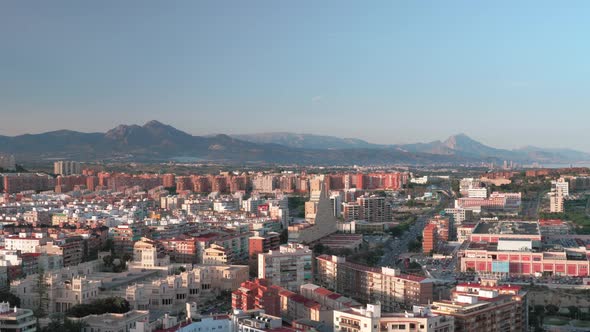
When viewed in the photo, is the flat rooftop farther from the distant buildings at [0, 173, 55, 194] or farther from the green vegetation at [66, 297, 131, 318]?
the distant buildings at [0, 173, 55, 194]

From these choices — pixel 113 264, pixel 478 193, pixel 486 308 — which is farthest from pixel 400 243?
pixel 478 193

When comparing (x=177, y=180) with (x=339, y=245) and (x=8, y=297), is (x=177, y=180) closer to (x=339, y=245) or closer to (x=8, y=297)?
(x=339, y=245)

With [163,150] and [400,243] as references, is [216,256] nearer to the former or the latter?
[400,243]

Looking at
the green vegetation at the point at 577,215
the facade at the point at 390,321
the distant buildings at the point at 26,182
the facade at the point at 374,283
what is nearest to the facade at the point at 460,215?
the green vegetation at the point at 577,215

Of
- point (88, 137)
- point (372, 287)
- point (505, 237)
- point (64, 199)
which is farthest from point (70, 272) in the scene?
point (88, 137)

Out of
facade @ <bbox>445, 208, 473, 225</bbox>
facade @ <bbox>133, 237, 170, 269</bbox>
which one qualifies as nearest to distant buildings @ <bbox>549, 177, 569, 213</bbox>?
facade @ <bbox>445, 208, 473, 225</bbox>
